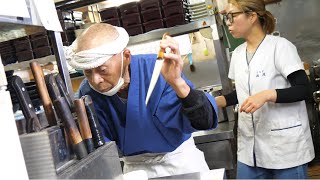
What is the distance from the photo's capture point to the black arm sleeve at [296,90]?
175 cm

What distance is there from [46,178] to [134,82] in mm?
876

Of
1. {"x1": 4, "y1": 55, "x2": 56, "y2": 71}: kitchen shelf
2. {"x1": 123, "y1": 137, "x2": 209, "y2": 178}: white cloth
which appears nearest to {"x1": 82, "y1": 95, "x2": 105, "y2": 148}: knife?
{"x1": 123, "y1": 137, "x2": 209, "y2": 178}: white cloth

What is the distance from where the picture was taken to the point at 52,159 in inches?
24.7

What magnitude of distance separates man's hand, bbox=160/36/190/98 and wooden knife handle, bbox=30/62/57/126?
0.42 metres

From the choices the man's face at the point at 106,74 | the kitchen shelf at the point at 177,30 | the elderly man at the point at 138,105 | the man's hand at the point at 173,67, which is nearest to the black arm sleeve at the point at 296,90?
the elderly man at the point at 138,105

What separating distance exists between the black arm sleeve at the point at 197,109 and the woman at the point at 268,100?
0.57 m

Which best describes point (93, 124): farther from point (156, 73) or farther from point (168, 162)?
point (168, 162)

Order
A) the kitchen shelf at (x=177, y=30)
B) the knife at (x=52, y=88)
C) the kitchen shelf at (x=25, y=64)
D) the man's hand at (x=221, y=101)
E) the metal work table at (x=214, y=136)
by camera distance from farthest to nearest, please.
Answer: the kitchen shelf at (x=25, y=64) < the kitchen shelf at (x=177, y=30) < the metal work table at (x=214, y=136) < the man's hand at (x=221, y=101) < the knife at (x=52, y=88)

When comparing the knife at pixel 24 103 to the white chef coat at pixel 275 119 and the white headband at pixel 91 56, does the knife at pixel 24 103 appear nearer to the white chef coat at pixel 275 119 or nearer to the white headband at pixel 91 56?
the white headband at pixel 91 56

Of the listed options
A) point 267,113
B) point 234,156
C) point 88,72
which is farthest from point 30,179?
point 234,156

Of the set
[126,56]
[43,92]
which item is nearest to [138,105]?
[126,56]

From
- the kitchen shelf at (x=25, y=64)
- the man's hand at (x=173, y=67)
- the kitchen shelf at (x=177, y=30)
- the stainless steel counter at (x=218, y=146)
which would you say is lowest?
the stainless steel counter at (x=218, y=146)

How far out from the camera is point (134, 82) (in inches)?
57.9

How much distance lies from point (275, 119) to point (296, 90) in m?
0.22
